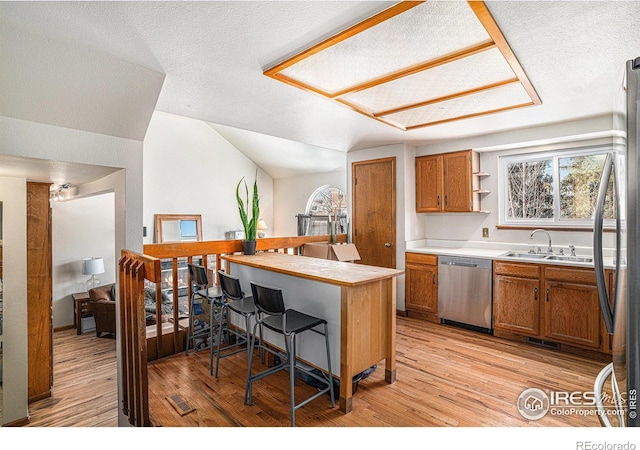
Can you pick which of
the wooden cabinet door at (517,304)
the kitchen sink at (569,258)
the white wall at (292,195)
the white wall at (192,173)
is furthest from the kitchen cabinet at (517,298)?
the white wall at (192,173)

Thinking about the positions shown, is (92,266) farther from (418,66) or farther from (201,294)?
(418,66)

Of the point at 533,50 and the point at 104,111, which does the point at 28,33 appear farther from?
the point at 533,50

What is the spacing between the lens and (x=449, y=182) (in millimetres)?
3971

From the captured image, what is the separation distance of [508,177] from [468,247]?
3.18 feet

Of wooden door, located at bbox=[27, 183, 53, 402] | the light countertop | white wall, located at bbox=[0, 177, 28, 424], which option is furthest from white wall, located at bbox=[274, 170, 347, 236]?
white wall, located at bbox=[0, 177, 28, 424]

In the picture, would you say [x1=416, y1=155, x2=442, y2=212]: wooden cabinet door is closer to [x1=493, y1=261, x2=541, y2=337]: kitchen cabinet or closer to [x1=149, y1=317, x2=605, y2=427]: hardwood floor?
[x1=493, y1=261, x2=541, y2=337]: kitchen cabinet

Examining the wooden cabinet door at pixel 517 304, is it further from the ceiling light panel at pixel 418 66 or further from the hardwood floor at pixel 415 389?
the ceiling light panel at pixel 418 66

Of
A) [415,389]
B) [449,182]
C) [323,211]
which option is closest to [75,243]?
[323,211]

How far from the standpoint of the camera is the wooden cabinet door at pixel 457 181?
3.80 meters

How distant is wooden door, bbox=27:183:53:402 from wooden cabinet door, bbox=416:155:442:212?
13.0 feet

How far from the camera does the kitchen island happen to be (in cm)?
217

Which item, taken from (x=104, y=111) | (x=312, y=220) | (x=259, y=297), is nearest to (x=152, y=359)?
(x=259, y=297)

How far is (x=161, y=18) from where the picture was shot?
1.49 metres

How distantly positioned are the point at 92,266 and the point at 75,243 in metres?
0.57
